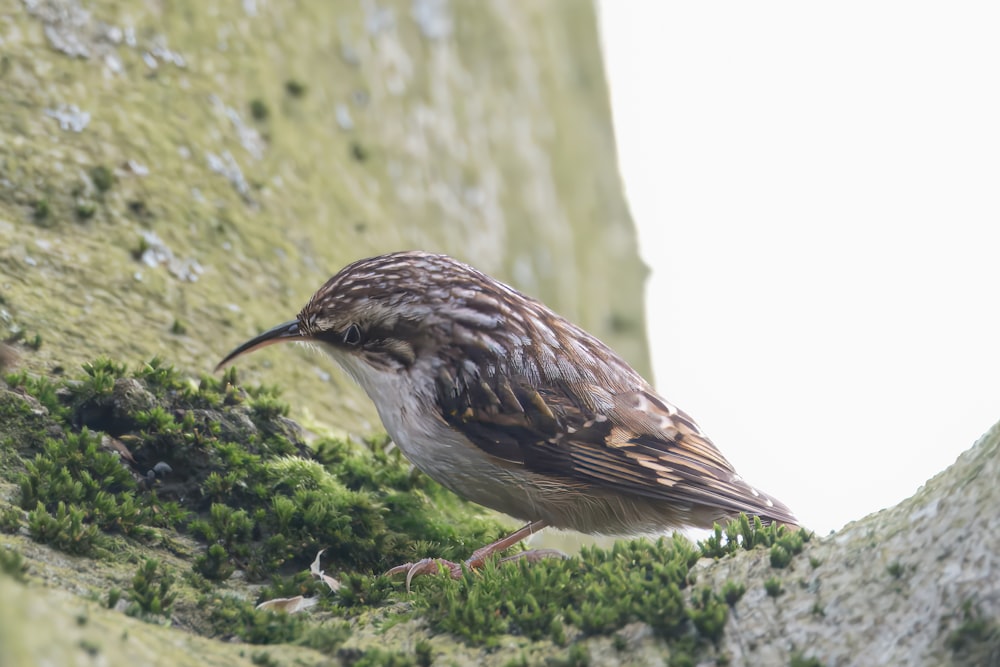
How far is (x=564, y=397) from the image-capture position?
4.73 meters

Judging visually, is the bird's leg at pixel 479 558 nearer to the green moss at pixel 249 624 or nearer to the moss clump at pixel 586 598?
the moss clump at pixel 586 598

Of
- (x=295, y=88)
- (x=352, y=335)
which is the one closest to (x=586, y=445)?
(x=352, y=335)

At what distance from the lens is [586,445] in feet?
15.0

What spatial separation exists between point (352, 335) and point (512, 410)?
99cm

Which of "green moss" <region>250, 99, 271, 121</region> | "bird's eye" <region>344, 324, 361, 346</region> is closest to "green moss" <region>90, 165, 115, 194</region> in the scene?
"green moss" <region>250, 99, 271, 121</region>

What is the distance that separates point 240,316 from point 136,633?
374cm

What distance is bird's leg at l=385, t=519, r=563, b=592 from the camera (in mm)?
4098

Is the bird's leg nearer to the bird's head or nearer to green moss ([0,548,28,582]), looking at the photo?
the bird's head

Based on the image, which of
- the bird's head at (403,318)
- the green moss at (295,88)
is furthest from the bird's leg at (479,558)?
the green moss at (295,88)

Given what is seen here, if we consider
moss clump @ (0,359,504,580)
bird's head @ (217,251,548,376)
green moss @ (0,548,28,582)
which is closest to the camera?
green moss @ (0,548,28,582)

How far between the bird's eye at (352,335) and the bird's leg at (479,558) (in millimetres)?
1244

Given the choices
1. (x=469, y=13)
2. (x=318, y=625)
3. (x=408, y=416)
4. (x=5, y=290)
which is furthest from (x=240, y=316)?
(x=469, y=13)

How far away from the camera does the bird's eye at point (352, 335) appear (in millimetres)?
4961

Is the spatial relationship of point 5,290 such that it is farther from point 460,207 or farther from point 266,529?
point 460,207
